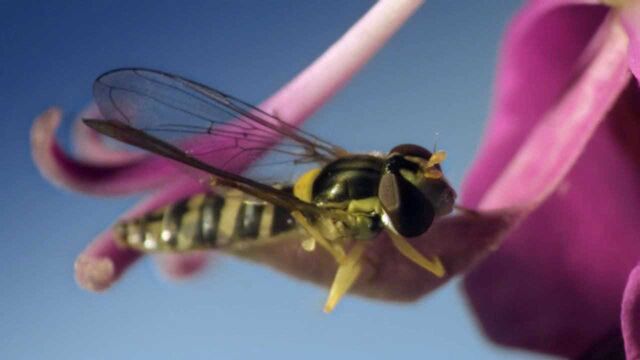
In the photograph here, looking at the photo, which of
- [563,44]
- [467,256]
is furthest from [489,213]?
[563,44]

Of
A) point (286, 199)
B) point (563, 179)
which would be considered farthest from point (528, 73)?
point (286, 199)

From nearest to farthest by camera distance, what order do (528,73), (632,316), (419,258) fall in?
(632,316) → (419,258) → (528,73)

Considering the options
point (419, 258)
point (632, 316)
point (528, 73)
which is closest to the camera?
point (632, 316)

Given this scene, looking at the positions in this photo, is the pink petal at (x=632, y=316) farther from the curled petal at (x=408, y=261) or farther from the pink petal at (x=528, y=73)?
the pink petal at (x=528, y=73)

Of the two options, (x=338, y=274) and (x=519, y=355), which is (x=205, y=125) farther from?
(x=519, y=355)

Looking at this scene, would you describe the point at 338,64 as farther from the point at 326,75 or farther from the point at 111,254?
the point at 111,254

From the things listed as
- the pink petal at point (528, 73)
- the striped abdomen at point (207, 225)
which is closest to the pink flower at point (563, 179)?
the pink petal at point (528, 73)
